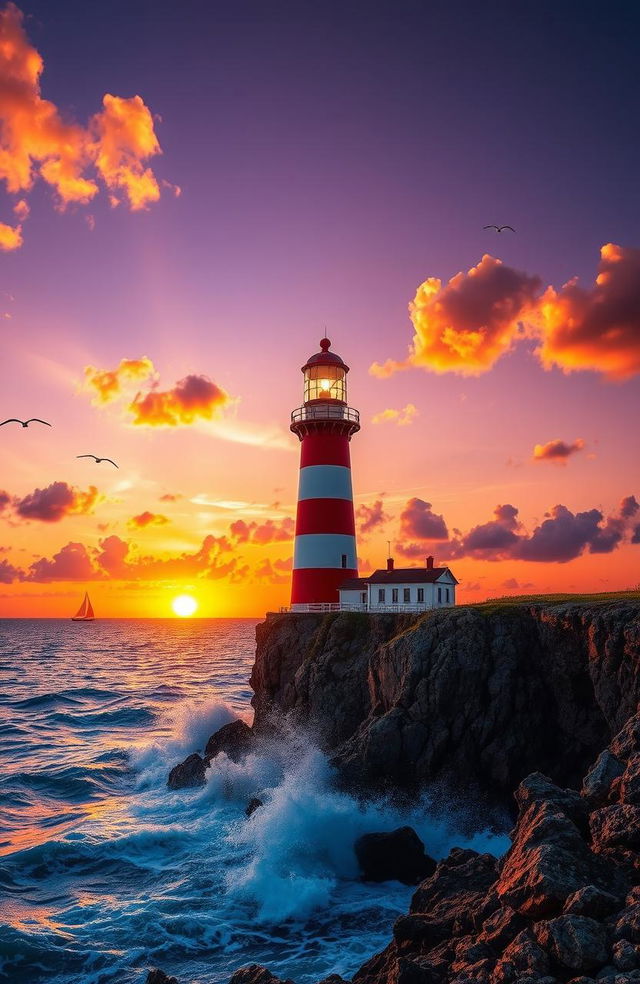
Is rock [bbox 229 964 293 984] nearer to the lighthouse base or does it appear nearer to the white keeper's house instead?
the white keeper's house

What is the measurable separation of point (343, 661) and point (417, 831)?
9.64m

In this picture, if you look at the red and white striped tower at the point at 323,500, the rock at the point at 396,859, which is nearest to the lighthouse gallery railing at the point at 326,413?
the red and white striped tower at the point at 323,500

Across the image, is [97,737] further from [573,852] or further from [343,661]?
[573,852]

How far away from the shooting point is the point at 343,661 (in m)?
28.9

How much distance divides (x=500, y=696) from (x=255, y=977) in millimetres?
12169

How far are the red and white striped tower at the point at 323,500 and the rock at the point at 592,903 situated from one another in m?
26.6

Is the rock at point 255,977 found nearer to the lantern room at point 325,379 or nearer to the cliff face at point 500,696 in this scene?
the cliff face at point 500,696

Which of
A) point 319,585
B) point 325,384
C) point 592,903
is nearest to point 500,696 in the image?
point 592,903

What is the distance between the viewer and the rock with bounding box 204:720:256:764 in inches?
1176

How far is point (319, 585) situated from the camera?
35.0 meters

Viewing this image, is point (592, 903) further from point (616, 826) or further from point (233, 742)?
point (233, 742)

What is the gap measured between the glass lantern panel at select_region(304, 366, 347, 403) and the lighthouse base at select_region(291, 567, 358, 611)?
973cm

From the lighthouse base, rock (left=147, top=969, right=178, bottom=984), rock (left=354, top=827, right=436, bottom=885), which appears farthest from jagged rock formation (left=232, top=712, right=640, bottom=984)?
the lighthouse base

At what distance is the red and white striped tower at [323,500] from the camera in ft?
115
